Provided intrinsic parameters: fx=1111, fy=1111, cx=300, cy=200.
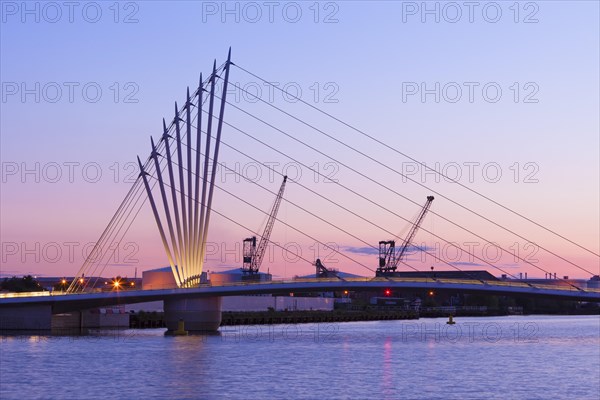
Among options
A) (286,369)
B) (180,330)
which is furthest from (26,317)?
(286,369)

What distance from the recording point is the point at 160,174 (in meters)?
98.8

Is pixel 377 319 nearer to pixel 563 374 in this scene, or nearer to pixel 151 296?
pixel 151 296

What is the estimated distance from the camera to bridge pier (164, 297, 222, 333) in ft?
324

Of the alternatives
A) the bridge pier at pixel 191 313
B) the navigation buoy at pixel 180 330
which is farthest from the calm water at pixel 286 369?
the bridge pier at pixel 191 313

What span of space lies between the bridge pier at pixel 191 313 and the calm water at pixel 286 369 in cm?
546

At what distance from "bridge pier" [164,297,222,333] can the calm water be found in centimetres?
546

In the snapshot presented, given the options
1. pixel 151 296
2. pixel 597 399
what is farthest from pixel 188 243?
pixel 597 399

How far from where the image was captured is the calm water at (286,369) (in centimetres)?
5209

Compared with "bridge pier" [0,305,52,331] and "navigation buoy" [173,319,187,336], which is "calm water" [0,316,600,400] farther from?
"bridge pier" [0,305,52,331]

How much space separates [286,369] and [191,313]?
36141 mm

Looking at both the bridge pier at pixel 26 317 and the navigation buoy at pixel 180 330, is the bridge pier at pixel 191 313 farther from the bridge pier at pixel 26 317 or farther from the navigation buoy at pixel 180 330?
the bridge pier at pixel 26 317

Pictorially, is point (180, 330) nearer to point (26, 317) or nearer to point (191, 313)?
point (191, 313)

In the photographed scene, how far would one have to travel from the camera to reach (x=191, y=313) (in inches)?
3893

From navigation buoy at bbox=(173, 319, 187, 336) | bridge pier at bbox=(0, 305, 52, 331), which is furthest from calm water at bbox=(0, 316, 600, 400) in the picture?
bridge pier at bbox=(0, 305, 52, 331)
